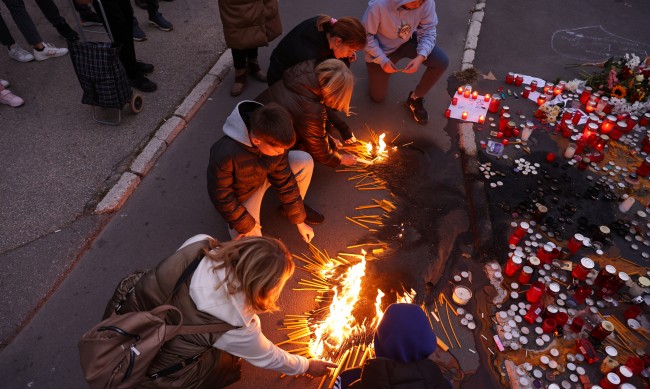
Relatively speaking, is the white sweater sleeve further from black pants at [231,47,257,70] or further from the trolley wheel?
black pants at [231,47,257,70]

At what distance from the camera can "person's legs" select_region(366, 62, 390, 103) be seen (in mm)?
5707

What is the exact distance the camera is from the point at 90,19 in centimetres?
675

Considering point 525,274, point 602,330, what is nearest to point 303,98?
point 525,274

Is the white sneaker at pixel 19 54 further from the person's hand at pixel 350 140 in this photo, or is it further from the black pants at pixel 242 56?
the person's hand at pixel 350 140

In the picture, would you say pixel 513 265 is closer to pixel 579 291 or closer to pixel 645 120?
pixel 579 291

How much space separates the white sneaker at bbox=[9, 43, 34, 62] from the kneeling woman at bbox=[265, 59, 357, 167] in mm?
4144

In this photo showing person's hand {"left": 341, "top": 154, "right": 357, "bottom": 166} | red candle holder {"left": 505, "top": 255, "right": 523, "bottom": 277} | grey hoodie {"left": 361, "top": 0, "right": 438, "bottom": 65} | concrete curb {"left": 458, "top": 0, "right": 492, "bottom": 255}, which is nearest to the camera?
red candle holder {"left": 505, "top": 255, "right": 523, "bottom": 277}

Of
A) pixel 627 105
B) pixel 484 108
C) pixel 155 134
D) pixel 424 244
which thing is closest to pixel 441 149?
pixel 484 108

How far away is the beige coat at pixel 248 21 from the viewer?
515 cm

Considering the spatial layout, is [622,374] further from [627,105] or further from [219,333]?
[627,105]

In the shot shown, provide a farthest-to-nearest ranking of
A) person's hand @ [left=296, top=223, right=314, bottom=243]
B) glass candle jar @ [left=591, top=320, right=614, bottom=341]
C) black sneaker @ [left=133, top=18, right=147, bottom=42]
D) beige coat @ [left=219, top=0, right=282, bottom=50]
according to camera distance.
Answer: black sneaker @ [left=133, top=18, right=147, bottom=42], beige coat @ [left=219, top=0, right=282, bottom=50], person's hand @ [left=296, top=223, right=314, bottom=243], glass candle jar @ [left=591, top=320, right=614, bottom=341]

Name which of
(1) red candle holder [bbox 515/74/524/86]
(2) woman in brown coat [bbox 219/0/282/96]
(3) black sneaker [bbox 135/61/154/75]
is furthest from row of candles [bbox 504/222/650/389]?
(3) black sneaker [bbox 135/61/154/75]

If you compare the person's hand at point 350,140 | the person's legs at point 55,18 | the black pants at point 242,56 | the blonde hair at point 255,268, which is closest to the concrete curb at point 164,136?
the black pants at point 242,56

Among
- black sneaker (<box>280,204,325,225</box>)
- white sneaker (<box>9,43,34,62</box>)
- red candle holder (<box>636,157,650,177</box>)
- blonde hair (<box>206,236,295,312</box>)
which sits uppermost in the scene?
blonde hair (<box>206,236,295,312</box>)
